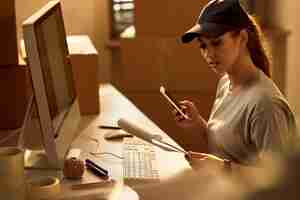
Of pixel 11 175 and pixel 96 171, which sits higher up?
pixel 11 175

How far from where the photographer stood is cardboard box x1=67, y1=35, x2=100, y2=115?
2.10 m

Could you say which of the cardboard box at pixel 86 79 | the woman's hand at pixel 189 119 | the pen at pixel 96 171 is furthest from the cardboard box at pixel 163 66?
the pen at pixel 96 171

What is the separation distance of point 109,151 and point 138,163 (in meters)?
0.21

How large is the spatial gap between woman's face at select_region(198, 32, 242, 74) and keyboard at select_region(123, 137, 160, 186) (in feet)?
1.14

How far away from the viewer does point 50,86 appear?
1.34 metres

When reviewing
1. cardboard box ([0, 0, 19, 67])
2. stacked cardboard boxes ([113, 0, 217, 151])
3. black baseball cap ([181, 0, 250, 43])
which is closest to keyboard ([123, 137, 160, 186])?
black baseball cap ([181, 0, 250, 43])

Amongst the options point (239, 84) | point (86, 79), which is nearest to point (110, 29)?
point (86, 79)

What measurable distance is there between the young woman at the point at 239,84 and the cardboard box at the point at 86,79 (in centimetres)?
57

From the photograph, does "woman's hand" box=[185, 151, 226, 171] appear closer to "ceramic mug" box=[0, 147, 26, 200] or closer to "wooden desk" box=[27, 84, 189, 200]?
"wooden desk" box=[27, 84, 189, 200]

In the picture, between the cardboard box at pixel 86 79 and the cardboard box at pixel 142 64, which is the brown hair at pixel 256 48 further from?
the cardboard box at pixel 142 64

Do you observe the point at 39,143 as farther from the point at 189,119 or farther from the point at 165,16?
the point at 165,16

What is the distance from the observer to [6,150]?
106cm

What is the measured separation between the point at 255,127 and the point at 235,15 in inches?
14.5

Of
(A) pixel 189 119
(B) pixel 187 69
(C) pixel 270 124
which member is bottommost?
(B) pixel 187 69
